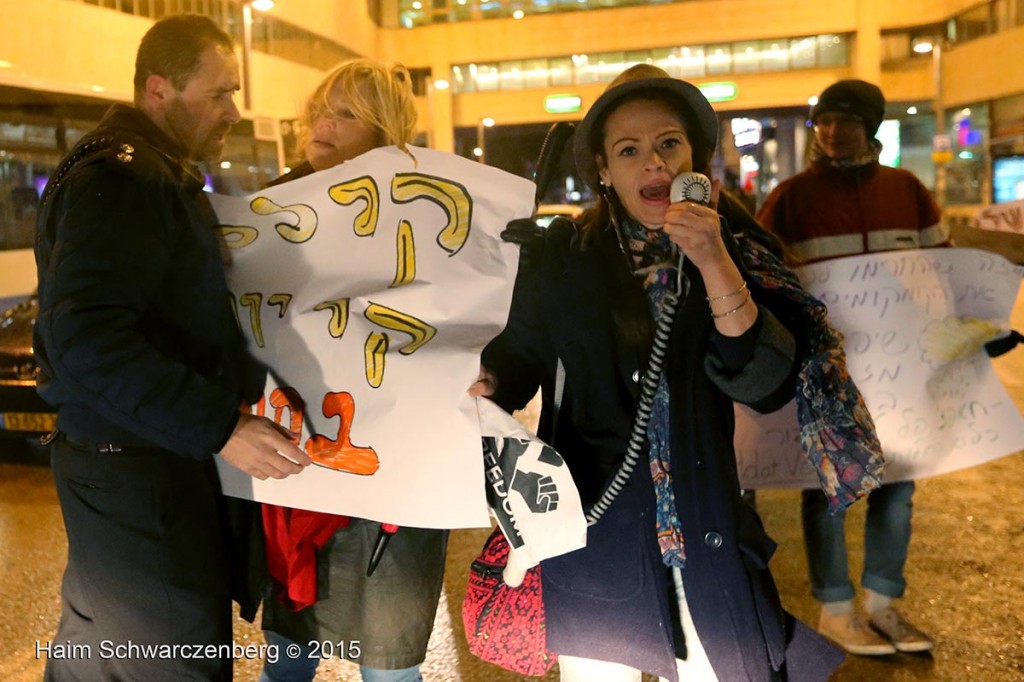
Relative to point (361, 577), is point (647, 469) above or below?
above

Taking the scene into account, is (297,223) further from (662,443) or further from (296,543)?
(662,443)

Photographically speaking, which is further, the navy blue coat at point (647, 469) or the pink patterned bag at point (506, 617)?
the pink patterned bag at point (506, 617)

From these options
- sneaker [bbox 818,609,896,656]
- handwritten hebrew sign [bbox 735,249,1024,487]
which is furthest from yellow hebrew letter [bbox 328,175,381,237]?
sneaker [bbox 818,609,896,656]

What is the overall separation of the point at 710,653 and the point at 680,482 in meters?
0.37

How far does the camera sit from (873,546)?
370 cm

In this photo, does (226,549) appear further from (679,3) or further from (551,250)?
(679,3)

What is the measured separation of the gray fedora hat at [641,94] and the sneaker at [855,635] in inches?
90.9

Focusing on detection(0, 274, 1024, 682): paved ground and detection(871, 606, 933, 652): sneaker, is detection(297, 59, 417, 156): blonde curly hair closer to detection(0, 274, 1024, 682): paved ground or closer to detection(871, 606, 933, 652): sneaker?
detection(0, 274, 1024, 682): paved ground

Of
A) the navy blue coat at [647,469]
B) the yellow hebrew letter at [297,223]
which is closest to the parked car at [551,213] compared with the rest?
the navy blue coat at [647,469]

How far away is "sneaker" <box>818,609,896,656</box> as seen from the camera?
362cm

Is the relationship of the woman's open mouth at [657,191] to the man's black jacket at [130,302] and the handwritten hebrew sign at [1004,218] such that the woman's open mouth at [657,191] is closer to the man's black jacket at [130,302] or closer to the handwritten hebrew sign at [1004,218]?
the man's black jacket at [130,302]

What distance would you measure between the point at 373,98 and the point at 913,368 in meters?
2.22

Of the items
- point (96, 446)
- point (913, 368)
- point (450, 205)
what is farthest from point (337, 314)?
point (913, 368)

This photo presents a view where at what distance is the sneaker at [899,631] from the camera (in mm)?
3623
